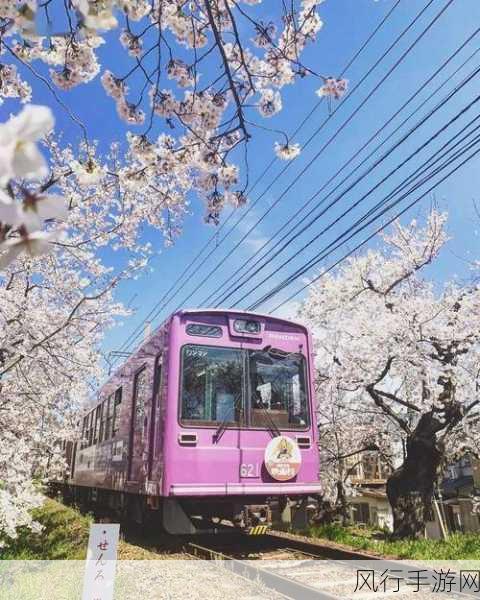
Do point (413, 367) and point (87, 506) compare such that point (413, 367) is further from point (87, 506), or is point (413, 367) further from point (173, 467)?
point (87, 506)

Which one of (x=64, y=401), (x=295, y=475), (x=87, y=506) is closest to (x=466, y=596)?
(x=295, y=475)

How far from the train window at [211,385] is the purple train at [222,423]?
0.04 ft

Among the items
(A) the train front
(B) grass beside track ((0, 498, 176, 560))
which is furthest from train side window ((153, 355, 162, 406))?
(B) grass beside track ((0, 498, 176, 560))

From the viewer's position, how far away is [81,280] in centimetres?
833

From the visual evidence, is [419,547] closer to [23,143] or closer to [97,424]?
[97,424]

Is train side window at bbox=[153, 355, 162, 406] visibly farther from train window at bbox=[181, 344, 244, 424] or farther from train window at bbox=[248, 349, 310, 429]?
train window at bbox=[248, 349, 310, 429]

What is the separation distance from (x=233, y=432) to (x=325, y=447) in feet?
27.3

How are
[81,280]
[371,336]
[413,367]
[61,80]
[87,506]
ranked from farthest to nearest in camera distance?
[87,506] → [371,336] → [413,367] → [81,280] → [61,80]

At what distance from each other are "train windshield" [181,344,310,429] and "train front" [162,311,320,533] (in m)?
0.01

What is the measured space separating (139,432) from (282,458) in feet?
7.17

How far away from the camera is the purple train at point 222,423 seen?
6.05 metres

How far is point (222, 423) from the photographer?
20.6 ft

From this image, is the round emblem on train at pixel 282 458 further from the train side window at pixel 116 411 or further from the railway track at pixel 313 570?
the train side window at pixel 116 411

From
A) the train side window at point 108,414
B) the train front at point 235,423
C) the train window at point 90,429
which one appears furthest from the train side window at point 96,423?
the train front at point 235,423
